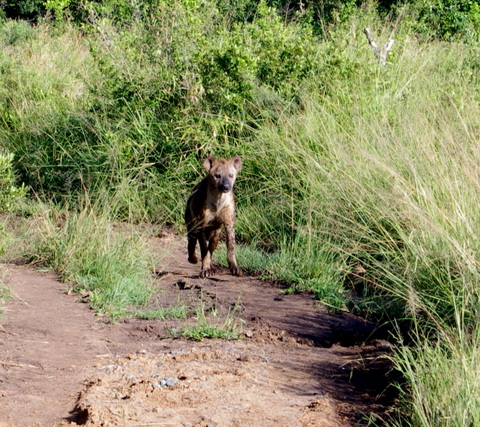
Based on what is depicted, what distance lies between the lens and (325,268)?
311 inches

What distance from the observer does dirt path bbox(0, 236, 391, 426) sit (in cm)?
454

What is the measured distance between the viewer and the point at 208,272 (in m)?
8.38

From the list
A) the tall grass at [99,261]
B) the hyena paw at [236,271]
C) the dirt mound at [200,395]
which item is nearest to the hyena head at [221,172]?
the hyena paw at [236,271]

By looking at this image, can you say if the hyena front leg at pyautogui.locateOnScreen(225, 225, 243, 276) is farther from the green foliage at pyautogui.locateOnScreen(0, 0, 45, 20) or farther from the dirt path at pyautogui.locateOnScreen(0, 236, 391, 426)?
the green foliage at pyautogui.locateOnScreen(0, 0, 45, 20)

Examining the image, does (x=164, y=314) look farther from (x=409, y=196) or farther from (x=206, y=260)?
(x=409, y=196)

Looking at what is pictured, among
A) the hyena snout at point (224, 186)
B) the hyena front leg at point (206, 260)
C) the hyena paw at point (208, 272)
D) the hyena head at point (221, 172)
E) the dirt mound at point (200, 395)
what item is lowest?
the hyena paw at point (208, 272)

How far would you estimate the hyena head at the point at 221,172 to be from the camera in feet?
28.4

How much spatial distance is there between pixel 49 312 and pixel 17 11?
18.0 m

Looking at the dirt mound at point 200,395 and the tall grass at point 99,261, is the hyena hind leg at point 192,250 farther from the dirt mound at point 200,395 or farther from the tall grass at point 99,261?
the dirt mound at point 200,395

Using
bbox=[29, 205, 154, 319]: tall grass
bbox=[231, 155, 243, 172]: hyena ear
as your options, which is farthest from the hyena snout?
bbox=[29, 205, 154, 319]: tall grass

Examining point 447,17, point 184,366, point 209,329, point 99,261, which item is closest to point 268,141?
point 99,261

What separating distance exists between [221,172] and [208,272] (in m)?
1.12

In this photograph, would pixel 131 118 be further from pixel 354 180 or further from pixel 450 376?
pixel 450 376

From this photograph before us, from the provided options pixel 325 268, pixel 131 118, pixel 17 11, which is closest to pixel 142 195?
pixel 131 118
